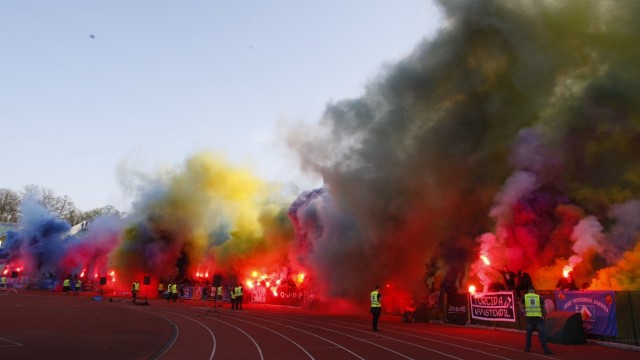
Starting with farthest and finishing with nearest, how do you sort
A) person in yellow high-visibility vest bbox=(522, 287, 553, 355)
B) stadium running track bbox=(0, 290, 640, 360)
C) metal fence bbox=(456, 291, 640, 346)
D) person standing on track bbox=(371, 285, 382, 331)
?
person standing on track bbox=(371, 285, 382, 331)
metal fence bbox=(456, 291, 640, 346)
person in yellow high-visibility vest bbox=(522, 287, 553, 355)
stadium running track bbox=(0, 290, 640, 360)

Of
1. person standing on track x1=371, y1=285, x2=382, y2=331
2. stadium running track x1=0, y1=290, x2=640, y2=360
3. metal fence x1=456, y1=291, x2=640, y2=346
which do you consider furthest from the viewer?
person standing on track x1=371, y1=285, x2=382, y2=331

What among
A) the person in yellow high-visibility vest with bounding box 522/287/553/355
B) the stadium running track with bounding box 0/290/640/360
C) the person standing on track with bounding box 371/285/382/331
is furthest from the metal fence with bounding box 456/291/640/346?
the person standing on track with bounding box 371/285/382/331

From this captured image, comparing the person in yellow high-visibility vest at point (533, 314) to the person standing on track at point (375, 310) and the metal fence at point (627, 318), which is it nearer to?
the metal fence at point (627, 318)

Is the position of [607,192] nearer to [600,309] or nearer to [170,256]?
[600,309]

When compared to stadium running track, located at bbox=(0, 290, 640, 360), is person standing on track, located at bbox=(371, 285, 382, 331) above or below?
above

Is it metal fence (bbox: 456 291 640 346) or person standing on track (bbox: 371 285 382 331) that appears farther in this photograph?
person standing on track (bbox: 371 285 382 331)

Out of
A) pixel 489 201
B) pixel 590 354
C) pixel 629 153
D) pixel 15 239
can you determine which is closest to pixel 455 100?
pixel 489 201

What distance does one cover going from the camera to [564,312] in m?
14.2

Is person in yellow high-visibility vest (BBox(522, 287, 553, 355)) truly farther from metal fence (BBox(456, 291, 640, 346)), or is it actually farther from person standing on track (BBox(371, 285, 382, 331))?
person standing on track (BBox(371, 285, 382, 331))

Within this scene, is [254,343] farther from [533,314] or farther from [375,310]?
[533,314]

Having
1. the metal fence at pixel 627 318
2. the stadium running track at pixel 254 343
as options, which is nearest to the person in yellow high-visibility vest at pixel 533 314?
the stadium running track at pixel 254 343

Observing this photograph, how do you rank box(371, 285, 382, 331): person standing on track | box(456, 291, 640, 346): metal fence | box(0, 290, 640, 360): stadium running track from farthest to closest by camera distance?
1. box(371, 285, 382, 331): person standing on track
2. box(456, 291, 640, 346): metal fence
3. box(0, 290, 640, 360): stadium running track

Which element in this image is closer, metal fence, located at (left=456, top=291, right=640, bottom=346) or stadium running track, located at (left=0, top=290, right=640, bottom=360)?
stadium running track, located at (left=0, top=290, right=640, bottom=360)

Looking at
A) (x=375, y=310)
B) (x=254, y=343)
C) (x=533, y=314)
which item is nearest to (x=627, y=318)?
(x=533, y=314)
